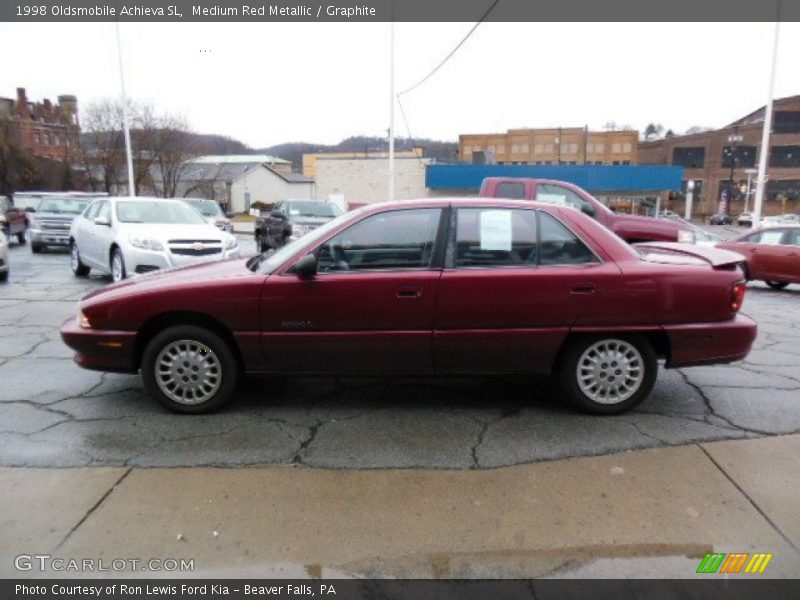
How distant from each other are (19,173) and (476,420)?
5274cm

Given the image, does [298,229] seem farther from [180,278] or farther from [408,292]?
[408,292]

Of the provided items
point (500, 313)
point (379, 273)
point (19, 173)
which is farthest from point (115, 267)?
point (19, 173)

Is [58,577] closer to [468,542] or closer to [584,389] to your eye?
[468,542]

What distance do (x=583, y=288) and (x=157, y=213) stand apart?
26.8ft

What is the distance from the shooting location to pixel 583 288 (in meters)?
3.93

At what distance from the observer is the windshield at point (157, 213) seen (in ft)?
31.3

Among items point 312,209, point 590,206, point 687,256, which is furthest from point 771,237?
point 312,209

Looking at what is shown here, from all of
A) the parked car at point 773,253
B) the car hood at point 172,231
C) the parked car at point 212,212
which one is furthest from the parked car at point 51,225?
the parked car at point 773,253

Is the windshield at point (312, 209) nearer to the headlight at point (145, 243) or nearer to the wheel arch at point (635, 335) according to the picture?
the headlight at point (145, 243)

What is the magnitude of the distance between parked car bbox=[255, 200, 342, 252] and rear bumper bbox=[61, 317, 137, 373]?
10.8m

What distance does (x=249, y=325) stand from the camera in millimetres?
3982

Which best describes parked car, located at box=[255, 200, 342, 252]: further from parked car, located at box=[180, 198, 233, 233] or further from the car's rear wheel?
the car's rear wheel

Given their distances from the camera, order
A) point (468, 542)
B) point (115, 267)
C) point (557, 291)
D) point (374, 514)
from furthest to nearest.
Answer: point (115, 267) < point (557, 291) < point (374, 514) < point (468, 542)

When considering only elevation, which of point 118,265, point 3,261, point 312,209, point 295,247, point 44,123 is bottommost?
point 3,261
